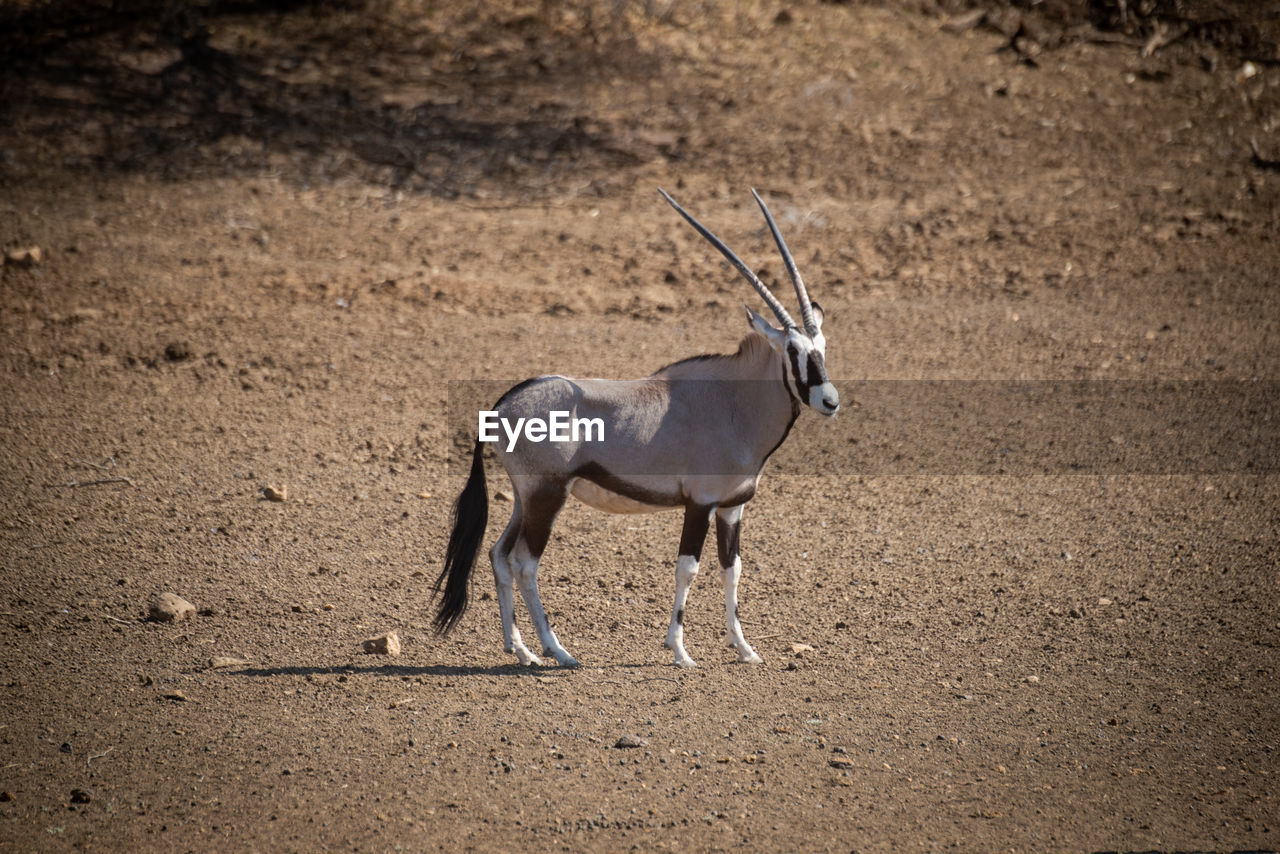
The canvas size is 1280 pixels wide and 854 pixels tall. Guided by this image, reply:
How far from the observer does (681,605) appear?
266 inches

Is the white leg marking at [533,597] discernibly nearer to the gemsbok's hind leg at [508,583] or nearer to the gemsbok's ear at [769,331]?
Result: the gemsbok's hind leg at [508,583]

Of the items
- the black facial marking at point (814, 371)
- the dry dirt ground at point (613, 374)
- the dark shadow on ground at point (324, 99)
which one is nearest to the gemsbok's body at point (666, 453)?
the black facial marking at point (814, 371)

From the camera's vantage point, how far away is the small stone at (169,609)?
7238 millimetres

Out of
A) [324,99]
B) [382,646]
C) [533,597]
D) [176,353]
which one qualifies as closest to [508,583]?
[533,597]

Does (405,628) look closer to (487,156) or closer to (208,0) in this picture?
(487,156)

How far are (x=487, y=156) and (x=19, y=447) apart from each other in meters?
7.59

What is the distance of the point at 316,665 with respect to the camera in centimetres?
680

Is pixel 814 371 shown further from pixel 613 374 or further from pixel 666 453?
pixel 613 374

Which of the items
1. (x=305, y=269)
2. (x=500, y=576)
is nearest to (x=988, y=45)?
(x=305, y=269)

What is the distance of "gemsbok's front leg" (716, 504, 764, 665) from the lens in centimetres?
677

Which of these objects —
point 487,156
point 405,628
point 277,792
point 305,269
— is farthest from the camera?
Answer: point 487,156

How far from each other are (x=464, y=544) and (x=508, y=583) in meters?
0.35

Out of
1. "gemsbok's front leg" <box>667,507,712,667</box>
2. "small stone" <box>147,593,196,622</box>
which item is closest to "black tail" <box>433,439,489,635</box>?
"gemsbok's front leg" <box>667,507,712,667</box>

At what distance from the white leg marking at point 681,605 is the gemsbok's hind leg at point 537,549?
0.58 metres
